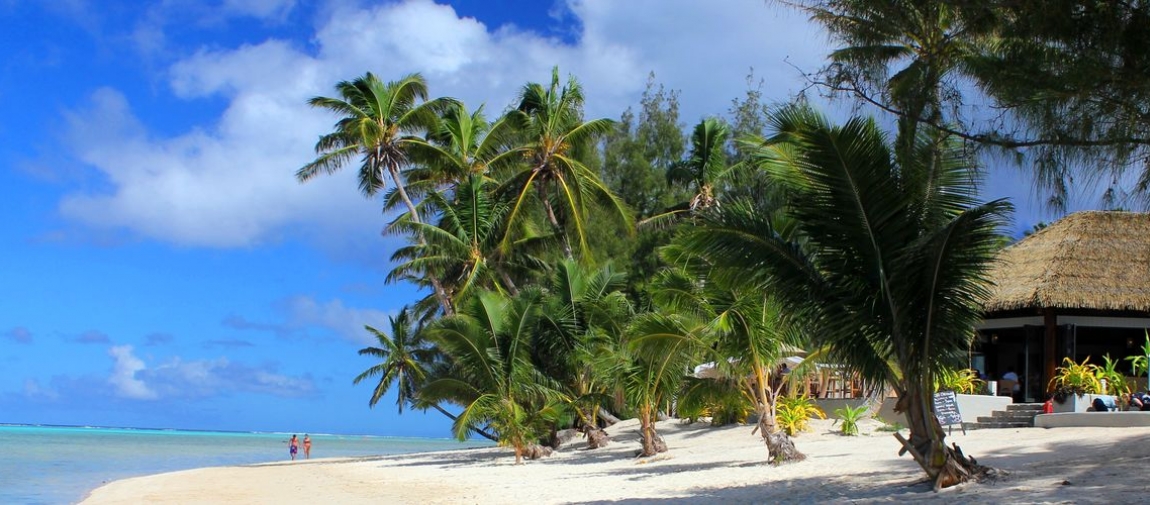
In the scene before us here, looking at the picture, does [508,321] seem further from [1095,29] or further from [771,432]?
[1095,29]

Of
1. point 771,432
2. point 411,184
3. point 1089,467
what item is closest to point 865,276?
point 1089,467

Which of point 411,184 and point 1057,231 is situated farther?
point 411,184

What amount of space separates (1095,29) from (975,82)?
0.95 m

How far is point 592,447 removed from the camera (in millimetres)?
20375

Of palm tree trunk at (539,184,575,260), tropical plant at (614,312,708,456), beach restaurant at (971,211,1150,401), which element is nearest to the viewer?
tropical plant at (614,312,708,456)

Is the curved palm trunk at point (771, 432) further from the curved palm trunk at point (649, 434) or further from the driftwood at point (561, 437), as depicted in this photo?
the driftwood at point (561, 437)

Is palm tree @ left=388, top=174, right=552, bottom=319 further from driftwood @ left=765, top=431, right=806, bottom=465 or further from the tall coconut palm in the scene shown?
driftwood @ left=765, top=431, right=806, bottom=465

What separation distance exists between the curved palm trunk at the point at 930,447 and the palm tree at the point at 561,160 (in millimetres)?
16671

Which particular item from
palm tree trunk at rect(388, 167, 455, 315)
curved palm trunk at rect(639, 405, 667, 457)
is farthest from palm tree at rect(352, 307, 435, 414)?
curved palm trunk at rect(639, 405, 667, 457)

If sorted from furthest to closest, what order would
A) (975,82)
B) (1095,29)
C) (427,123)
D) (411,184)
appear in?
(411,184) < (427,123) < (975,82) < (1095,29)

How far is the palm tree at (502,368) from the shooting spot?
19391 millimetres

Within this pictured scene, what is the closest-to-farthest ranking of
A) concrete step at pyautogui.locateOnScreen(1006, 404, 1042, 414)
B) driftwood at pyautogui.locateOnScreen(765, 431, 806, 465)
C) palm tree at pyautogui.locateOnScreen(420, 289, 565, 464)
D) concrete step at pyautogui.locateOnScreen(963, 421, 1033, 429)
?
driftwood at pyautogui.locateOnScreen(765, 431, 806, 465), concrete step at pyautogui.locateOnScreen(963, 421, 1033, 429), concrete step at pyautogui.locateOnScreen(1006, 404, 1042, 414), palm tree at pyautogui.locateOnScreen(420, 289, 565, 464)

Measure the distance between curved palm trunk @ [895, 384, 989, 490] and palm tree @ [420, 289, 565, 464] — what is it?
37.0 ft

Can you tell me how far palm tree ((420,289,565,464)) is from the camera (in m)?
19.4
